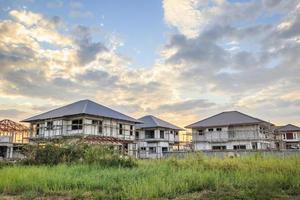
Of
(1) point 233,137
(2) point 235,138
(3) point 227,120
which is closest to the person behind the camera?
(2) point 235,138

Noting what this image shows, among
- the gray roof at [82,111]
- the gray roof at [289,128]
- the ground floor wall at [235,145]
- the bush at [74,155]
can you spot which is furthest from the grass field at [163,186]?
the gray roof at [289,128]

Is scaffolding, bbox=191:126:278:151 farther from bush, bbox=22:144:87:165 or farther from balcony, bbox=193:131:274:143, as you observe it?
bush, bbox=22:144:87:165

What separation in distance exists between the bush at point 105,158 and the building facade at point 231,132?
2932 centimetres

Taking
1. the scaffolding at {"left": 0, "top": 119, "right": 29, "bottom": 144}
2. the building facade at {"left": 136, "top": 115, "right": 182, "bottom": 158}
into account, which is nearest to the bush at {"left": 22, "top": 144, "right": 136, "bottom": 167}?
the scaffolding at {"left": 0, "top": 119, "right": 29, "bottom": 144}

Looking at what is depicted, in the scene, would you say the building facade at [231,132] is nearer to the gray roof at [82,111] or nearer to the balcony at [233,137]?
the balcony at [233,137]

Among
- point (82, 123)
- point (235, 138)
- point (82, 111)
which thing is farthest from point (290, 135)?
point (82, 111)

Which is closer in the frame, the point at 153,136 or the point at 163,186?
the point at 163,186

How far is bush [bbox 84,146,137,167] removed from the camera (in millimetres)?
16250

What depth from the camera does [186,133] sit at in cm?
4988

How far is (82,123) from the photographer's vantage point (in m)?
36.2

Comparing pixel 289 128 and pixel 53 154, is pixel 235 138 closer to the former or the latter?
pixel 289 128

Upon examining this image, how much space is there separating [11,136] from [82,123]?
39.8ft

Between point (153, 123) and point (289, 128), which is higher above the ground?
point (153, 123)

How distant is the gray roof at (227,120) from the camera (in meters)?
43.7
